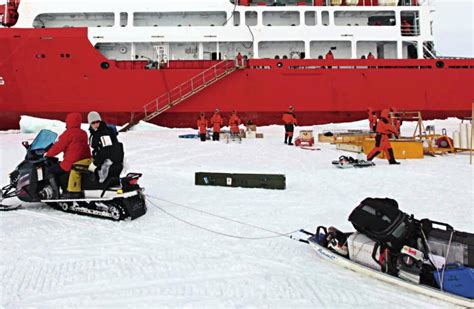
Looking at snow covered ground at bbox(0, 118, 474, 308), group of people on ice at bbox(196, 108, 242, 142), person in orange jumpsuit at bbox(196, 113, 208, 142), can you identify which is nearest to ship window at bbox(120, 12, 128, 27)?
group of people on ice at bbox(196, 108, 242, 142)

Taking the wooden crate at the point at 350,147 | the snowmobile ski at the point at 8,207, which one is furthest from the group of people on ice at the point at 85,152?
the wooden crate at the point at 350,147

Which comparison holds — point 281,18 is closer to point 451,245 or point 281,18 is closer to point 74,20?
point 74,20

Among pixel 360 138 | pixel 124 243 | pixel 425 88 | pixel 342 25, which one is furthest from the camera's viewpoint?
pixel 342 25

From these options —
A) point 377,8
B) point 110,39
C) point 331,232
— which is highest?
point 377,8

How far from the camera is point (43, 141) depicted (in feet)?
12.9

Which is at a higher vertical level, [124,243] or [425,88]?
[425,88]

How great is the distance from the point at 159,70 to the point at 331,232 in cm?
1115

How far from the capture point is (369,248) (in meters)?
2.32

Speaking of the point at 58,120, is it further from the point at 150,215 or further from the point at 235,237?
the point at 235,237

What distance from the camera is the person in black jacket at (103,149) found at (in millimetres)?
3467

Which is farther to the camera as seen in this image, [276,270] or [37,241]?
[37,241]

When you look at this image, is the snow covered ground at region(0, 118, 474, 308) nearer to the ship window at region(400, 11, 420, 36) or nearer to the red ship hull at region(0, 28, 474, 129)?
the red ship hull at region(0, 28, 474, 129)

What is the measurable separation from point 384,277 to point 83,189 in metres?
2.82

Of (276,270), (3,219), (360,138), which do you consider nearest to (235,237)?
(276,270)
